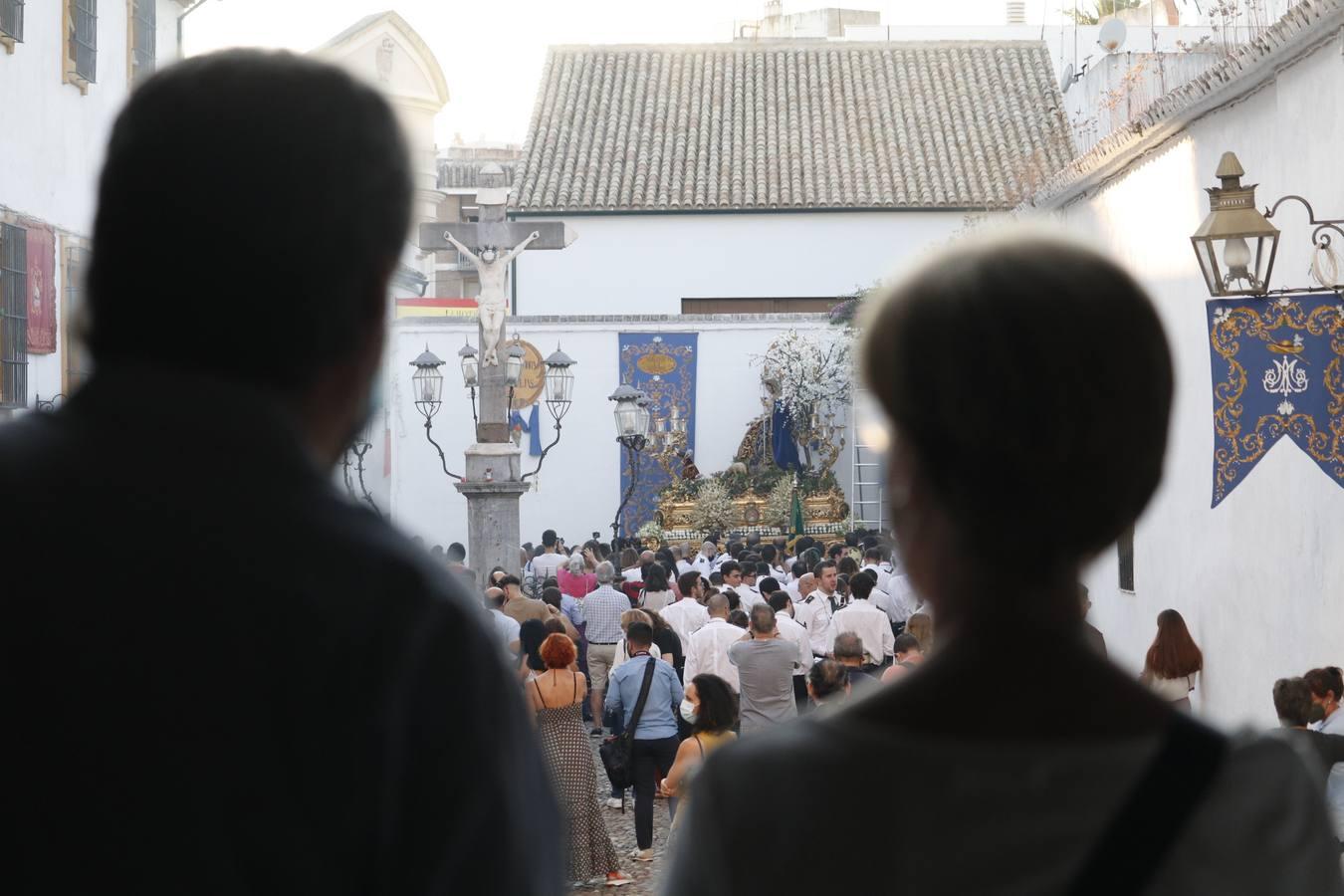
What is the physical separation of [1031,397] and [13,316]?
1390 cm

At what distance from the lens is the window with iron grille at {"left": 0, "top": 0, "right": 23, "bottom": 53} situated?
1424cm

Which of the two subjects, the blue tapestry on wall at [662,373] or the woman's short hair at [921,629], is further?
the blue tapestry on wall at [662,373]

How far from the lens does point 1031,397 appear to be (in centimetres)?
164

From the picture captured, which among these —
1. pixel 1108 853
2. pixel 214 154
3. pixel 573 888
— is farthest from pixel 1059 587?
pixel 573 888

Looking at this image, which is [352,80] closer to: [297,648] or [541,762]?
[297,648]

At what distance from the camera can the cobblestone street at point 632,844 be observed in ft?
34.7

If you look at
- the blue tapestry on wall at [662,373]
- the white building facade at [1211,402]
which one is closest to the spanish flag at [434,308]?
the blue tapestry on wall at [662,373]

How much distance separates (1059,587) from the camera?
5.56 feet

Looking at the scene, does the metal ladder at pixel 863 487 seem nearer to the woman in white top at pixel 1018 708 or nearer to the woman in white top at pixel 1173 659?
the woman in white top at pixel 1173 659

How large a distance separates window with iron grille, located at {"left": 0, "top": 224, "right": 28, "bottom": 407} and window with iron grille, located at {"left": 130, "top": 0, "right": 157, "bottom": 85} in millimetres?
3975

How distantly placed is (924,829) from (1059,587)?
10.5 inches

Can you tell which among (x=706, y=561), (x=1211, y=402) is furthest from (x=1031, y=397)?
(x=706, y=561)

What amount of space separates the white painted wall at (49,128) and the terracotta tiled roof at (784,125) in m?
16.8

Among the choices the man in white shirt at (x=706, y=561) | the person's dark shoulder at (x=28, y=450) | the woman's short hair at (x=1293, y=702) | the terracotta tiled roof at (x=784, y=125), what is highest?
the terracotta tiled roof at (x=784, y=125)
